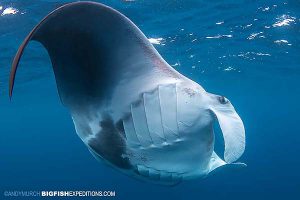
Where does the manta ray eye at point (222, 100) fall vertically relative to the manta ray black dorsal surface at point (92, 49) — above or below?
below

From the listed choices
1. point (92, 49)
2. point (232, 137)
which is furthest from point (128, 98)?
point (232, 137)

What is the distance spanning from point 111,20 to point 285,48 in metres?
19.0

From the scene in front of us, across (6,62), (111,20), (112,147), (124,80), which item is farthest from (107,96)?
(6,62)

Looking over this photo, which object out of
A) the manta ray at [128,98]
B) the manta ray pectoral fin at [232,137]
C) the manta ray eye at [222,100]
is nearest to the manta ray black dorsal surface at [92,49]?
the manta ray at [128,98]

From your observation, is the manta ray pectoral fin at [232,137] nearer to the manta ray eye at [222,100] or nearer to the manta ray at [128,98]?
the manta ray at [128,98]

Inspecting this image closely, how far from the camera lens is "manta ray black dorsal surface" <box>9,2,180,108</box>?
250cm

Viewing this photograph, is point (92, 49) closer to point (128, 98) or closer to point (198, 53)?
point (128, 98)

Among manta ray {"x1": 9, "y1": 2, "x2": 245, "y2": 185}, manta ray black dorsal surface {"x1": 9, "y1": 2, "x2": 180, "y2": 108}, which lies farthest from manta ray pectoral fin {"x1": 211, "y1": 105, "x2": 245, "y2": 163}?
manta ray black dorsal surface {"x1": 9, "y1": 2, "x2": 180, "y2": 108}

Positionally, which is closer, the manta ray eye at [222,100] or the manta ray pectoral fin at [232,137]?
the manta ray pectoral fin at [232,137]

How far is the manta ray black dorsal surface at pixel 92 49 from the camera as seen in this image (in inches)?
98.6

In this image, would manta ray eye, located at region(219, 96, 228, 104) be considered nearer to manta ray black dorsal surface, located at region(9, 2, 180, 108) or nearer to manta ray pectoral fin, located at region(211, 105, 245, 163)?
manta ray pectoral fin, located at region(211, 105, 245, 163)

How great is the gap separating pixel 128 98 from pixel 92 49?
1.80ft

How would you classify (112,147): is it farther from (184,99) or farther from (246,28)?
(246,28)

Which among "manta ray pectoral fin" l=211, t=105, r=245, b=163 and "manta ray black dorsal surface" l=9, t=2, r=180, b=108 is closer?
"manta ray pectoral fin" l=211, t=105, r=245, b=163
